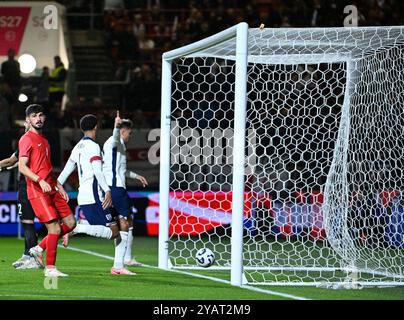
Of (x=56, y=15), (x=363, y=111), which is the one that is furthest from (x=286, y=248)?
(x=56, y=15)

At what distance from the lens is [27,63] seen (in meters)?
22.9

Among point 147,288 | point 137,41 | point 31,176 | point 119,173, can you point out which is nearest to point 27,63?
point 137,41

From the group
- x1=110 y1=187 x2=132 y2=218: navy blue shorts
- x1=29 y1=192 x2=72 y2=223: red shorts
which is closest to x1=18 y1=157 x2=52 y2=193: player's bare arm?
x1=29 y1=192 x2=72 y2=223: red shorts

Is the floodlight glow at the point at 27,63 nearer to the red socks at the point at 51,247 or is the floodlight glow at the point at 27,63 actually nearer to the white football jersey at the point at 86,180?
the white football jersey at the point at 86,180

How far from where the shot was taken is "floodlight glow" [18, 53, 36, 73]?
74.3 ft

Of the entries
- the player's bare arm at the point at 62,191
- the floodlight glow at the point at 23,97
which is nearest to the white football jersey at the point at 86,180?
the player's bare arm at the point at 62,191

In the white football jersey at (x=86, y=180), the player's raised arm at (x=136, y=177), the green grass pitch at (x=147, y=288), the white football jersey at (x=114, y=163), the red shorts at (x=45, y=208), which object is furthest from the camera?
the player's raised arm at (x=136, y=177)

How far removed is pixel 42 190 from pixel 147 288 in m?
1.49

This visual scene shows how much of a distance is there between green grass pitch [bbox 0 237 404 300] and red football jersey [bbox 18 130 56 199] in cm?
93

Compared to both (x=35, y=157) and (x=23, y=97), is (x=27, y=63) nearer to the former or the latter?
(x=23, y=97)

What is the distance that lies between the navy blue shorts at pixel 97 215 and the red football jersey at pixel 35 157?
29.4 inches

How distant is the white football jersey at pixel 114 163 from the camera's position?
12250mm

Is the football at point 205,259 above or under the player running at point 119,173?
under
